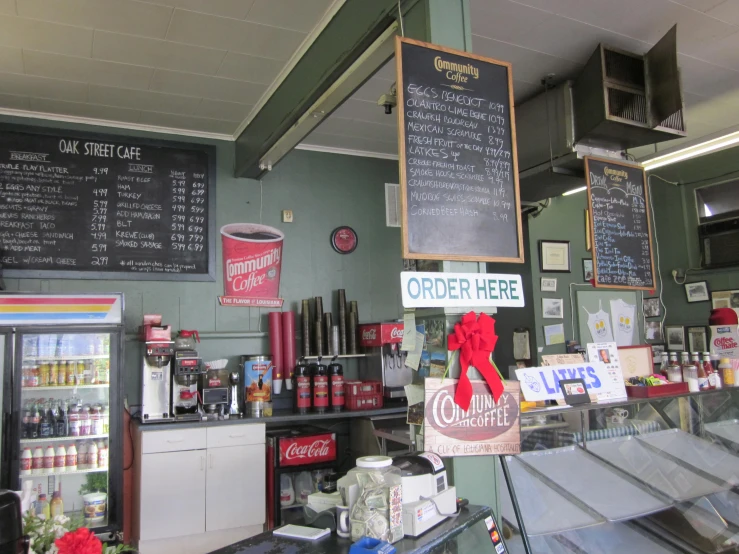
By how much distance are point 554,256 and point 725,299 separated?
5.91 ft

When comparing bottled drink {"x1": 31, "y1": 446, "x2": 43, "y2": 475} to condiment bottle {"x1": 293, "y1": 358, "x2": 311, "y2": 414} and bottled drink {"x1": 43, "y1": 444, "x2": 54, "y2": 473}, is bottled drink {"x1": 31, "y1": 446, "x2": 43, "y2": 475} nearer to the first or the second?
bottled drink {"x1": 43, "y1": 444, "x2": 54, "y2": 473}

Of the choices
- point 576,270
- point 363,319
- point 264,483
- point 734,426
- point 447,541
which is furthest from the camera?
point 576,270

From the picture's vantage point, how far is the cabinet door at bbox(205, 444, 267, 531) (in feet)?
14.5

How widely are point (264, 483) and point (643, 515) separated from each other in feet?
9.60

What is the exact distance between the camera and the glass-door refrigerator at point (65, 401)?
404 centimetres

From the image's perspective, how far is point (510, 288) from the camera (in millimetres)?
2373

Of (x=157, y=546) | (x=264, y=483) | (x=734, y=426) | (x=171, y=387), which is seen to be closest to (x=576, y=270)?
(x=734, y=426)

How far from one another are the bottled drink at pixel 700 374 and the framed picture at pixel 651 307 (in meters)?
3.38

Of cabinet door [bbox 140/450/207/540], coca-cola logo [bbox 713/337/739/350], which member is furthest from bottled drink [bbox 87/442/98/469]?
coca-cola logo [bbox 713/337/739/350]

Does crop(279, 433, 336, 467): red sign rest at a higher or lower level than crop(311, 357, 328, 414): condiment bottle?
lower

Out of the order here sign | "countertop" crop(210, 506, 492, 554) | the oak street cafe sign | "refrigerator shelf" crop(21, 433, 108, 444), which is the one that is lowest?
"refrigerator shelf" crop(21, 433, 108, 444)

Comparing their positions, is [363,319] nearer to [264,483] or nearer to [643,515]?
[264,483]

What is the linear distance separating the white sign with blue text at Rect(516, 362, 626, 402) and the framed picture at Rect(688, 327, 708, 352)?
147 inches

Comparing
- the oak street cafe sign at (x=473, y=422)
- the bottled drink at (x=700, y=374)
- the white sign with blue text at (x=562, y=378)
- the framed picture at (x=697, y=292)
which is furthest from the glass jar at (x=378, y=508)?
the framed picture at (x=697, y=292)
